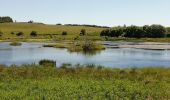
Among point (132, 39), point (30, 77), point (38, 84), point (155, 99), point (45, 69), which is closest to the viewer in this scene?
point (155, 99)

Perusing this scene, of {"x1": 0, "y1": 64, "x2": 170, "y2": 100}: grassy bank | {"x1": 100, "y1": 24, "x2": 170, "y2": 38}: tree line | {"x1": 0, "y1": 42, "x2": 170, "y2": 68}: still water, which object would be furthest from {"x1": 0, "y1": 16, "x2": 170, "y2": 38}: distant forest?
{"x1": 0, "y1": 64, "x2": 170, "y2": 100}: grassy bank

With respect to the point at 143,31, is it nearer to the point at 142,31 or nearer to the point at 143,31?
the point at 143,31

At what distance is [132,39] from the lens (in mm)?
126250

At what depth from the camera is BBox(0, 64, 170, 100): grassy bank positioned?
1961 centimetres

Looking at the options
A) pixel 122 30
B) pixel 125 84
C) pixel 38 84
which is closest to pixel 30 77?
pixel 38 84

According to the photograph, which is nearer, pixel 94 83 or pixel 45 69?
pixel 94 83

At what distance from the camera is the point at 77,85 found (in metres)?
22.5

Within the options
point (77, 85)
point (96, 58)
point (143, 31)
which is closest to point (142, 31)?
point (143, 31)

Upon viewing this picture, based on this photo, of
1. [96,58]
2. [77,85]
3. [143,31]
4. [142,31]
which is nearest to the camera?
[77,85]

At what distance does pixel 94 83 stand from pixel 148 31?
10923 centimetres

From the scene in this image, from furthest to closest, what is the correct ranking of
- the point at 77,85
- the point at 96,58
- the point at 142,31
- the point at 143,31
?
the point at 142,31
the point at 143,31
the point at 96,58
the point at 77,85

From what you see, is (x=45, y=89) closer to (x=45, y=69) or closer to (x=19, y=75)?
(x=19, y=75)

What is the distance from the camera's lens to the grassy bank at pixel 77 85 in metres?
19.6

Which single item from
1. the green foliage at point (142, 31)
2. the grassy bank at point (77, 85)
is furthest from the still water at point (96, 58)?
the green foliage at point (142, 31)
